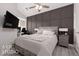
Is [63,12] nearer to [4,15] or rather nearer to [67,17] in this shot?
[67,17]

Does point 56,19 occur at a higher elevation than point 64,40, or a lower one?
higher

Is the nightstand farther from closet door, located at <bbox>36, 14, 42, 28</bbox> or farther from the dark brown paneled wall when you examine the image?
closet door, located at <bbox>36, 14, 42, 28</bbox>

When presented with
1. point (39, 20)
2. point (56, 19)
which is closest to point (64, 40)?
point (56, 19)

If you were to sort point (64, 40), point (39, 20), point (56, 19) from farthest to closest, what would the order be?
point (39, 20), point (56, 19), point (64, 40)

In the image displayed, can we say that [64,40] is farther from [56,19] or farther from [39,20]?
[39,20]

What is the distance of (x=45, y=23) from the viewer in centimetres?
418

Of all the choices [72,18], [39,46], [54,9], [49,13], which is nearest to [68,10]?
[72,18]

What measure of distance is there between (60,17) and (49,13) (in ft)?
2.69

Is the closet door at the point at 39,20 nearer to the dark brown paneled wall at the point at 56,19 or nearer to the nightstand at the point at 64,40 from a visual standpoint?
the dark brown paneled wall at the point at 56,19

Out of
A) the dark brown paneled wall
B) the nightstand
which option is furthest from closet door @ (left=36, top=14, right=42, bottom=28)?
the nightstand

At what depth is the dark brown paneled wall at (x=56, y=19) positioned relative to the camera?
10.4 feet

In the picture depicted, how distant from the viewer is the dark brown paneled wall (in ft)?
10.4

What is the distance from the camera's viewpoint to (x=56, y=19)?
→ 367cm

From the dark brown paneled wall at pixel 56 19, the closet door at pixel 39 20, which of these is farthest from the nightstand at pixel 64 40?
the closet door at pixel 39 20
